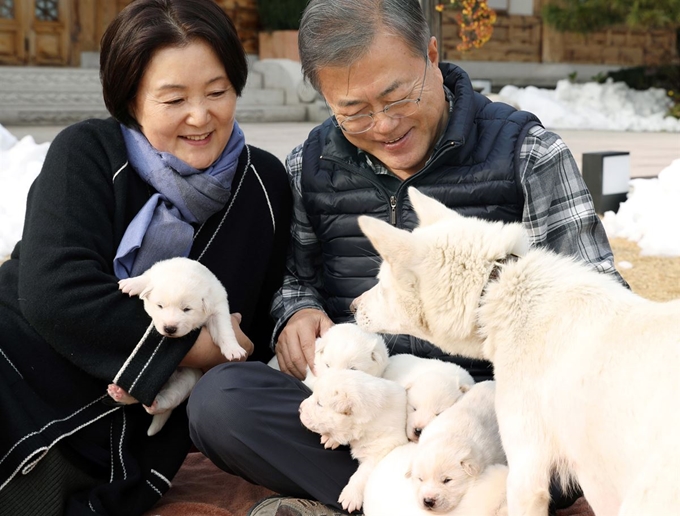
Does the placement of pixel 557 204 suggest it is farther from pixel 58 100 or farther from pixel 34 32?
pixel 34 32

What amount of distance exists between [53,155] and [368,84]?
113 centimetres

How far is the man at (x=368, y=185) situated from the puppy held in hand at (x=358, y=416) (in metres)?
0.10

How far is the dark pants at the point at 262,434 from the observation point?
2768mm

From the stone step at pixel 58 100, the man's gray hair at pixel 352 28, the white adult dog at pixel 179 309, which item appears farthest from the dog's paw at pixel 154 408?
the stone step at pixel 58 100

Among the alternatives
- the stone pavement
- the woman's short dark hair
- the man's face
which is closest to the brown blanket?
the man's face

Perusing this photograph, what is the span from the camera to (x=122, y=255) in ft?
9.73

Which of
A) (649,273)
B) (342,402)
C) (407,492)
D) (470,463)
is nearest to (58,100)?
(649,273)

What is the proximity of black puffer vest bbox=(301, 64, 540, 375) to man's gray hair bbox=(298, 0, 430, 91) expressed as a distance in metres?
0.32

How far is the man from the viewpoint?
2.80 m

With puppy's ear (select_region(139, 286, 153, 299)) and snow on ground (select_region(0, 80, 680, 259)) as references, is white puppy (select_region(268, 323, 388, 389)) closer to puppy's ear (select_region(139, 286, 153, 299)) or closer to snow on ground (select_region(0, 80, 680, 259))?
puppy's ear (select_region(139, 286, 153, 299))

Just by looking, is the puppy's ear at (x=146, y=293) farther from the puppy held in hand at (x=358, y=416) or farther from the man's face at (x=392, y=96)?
the man's face at (x=392, y=96)

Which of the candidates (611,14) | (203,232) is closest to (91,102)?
(611,14)

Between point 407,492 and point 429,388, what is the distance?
375 mm

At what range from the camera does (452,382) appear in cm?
283
